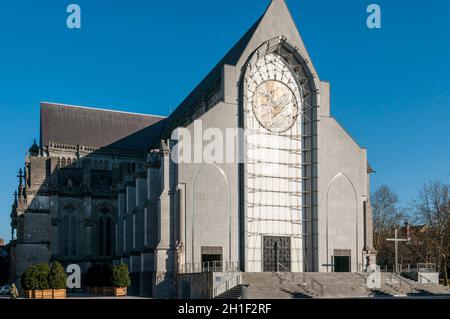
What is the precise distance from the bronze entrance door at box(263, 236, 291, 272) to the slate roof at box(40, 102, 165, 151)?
31.7 m

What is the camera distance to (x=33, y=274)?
39719mm

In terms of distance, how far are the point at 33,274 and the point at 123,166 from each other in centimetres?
2752

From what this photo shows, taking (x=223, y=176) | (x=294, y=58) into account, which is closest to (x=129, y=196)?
(x=223, y=176)

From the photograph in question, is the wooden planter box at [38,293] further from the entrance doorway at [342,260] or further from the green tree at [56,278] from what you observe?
the entrance doorway at [342,260]

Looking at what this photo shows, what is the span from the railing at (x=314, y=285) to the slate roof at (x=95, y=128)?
125 feet

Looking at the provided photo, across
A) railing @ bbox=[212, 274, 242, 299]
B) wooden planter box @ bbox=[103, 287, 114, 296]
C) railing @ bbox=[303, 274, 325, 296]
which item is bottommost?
wooden planter box @ bbox=[103, 287, 114, 296]

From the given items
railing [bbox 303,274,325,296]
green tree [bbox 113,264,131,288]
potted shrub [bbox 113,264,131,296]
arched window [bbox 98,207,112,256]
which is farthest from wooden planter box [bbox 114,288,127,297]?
arched window [bbox 98,207,112,256]

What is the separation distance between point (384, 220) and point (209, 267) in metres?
33.1

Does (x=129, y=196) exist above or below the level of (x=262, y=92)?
below

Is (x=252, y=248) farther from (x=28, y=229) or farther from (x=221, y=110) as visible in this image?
(x=28, y=229)

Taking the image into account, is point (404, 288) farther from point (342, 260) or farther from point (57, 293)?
point (57, 293)

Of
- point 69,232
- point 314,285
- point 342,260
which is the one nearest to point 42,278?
point 314,285

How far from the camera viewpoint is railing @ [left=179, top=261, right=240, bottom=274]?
39719mm

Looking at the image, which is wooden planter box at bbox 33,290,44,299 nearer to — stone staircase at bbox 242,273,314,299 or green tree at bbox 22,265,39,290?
green tree at bbox 22,265,39,290
